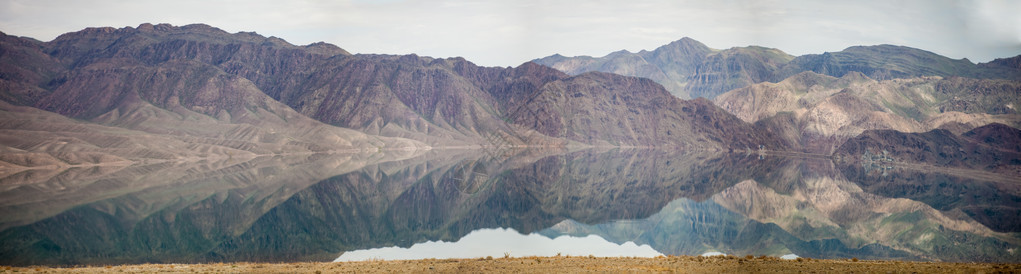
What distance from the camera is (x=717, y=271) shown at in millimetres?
21156

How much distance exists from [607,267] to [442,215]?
3649 centimetres

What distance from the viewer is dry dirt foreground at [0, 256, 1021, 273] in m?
21.8

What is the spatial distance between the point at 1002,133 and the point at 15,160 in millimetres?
233152

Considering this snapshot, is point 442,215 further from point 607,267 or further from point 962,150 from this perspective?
point 962,150

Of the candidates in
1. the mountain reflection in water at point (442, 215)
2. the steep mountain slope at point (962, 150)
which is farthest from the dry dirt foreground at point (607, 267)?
the steep mountain slope at point (962, 150)

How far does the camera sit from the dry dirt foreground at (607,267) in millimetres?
21797

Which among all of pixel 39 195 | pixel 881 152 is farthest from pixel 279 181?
pixel 881 152

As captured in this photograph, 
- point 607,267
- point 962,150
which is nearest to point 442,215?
point 607,267

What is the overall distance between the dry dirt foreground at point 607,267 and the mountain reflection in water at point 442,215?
10.7 metres

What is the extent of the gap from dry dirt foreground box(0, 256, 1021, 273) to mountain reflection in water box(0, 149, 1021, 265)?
10.7 meters

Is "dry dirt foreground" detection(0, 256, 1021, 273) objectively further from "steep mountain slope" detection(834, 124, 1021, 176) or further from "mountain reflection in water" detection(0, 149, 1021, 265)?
"steep mountain slope" detection(834, 124, 1021, 176)

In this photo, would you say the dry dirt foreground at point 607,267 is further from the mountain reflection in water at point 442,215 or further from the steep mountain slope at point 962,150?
the steep mountain slope at point 962,150

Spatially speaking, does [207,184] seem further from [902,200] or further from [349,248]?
[902,200]

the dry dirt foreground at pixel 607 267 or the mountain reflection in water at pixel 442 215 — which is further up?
the dry dirt foreground at pixel 607 267
